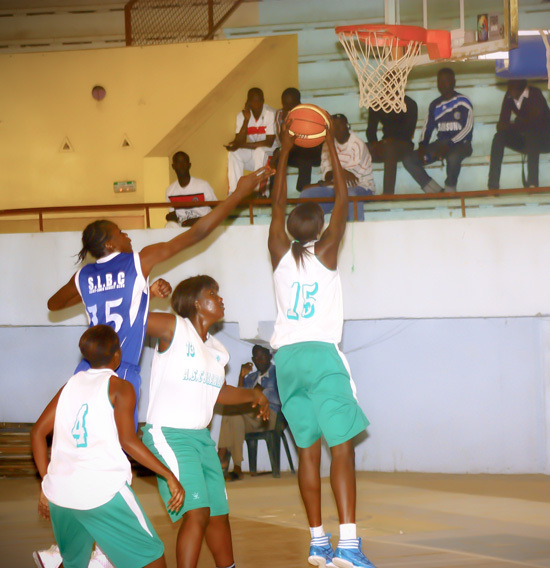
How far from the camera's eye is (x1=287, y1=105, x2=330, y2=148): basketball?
5.19 m

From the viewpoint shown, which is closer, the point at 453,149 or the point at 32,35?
the point at 453,149

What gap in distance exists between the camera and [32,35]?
39.7 ft

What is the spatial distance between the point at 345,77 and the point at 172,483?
846cm

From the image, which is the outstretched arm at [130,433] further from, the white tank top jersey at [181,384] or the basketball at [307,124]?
the basketball at [307,124]

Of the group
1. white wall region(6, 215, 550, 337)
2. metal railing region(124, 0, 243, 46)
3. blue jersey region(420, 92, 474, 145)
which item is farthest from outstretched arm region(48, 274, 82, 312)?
metal railing region(124, 0, 243, 46)

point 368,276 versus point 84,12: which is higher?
point 84,12

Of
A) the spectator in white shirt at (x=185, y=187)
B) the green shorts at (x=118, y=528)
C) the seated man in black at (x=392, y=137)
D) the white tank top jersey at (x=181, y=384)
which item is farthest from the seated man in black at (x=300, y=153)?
the green shorts at (x=118, y=528)

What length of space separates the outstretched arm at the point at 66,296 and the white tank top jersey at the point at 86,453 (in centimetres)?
131

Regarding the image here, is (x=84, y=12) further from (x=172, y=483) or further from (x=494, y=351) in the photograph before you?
(x=172, y=483)

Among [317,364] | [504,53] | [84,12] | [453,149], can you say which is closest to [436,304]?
[453,149]

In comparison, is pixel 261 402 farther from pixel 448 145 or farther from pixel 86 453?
pixel 448 145

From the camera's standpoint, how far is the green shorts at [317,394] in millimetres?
4531

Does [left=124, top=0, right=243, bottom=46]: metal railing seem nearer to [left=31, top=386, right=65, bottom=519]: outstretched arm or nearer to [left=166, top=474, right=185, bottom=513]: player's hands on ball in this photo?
[left=31, top=386, right=65, bottom=519]: outstretched arm

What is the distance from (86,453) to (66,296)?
150 centimetres
